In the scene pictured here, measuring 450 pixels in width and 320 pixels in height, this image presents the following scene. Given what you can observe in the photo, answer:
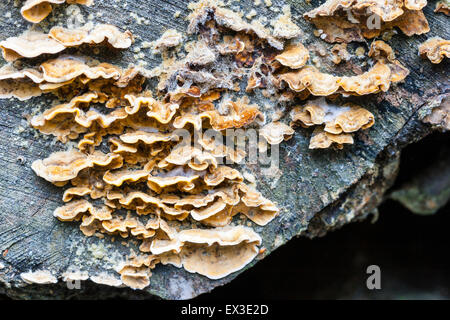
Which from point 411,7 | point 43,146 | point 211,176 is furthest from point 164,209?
point 411,7

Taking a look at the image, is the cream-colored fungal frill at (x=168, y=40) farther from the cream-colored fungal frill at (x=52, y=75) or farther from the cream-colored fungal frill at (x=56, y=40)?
the cream-colored fungal frill at (x=52, y=75)

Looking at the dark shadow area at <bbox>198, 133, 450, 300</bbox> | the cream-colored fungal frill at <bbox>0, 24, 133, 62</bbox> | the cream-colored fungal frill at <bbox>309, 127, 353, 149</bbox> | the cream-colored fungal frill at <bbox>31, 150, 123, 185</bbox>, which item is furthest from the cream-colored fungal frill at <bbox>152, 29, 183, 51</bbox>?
the dark shadow area at <bbox>198, 133, 450, 300</bbox>

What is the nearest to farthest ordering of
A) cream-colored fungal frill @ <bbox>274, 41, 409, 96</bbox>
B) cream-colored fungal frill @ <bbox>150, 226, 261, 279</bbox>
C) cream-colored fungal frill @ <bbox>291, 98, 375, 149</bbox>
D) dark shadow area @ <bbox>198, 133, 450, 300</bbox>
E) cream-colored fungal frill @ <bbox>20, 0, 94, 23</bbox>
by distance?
cream-colored fungal frill @ <bbox>20, 0, 94, 23</bbox>
cream-colored fungal frill @ <bbox>274, 41, 409, 96</bbox>
cream-colored fungal frill @ <bbox>291, 98, 375, 149</bbox>
cream-colored fungal frill @ <bbox>150, 226, 261, 279</bbox>
dark shadow area @ <bbox>198, 133, 450, 300</bbox>

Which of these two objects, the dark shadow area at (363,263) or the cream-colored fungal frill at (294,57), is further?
the dark shadow area at (363,263)

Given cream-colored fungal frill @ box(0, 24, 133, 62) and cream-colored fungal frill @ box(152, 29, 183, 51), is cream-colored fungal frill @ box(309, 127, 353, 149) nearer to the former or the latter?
cream-colored fungal frill @ box(152, 29, 183, 51)

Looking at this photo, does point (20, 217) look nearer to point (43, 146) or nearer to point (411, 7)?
point (43, 146)

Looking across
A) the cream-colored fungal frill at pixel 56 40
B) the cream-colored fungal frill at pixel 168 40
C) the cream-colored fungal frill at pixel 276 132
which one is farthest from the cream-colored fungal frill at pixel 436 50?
the cream-colored fungal frill at pixel 56 40

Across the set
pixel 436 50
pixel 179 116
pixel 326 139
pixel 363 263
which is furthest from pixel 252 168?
pixel 363 263
